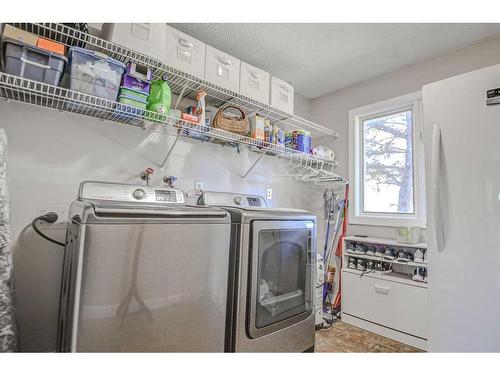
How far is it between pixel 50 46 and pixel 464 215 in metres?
2.35

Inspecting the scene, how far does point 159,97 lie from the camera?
1.68m

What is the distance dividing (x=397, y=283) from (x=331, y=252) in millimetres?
826

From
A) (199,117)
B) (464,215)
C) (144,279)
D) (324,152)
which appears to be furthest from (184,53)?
(464,215)

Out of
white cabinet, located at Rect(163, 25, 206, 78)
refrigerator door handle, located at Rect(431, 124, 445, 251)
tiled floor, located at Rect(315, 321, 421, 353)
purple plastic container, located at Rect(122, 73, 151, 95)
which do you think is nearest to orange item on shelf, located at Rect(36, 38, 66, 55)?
purple plastic container, located at Rect(122, 73, 151, 95)

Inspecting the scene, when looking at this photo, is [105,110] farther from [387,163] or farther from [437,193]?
[387,163]

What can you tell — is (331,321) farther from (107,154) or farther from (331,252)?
(107,154)

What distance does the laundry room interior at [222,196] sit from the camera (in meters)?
1.18

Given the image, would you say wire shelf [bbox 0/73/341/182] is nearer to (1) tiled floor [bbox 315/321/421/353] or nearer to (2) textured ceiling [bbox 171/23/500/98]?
(2) textured ceiling [bbox 171/23/500/98]

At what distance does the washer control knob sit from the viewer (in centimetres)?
161

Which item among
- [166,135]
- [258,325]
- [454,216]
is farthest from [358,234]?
[166,135]

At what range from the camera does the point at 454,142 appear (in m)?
1.51

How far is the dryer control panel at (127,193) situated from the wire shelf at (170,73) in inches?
29.3

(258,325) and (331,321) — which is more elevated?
(258,325)

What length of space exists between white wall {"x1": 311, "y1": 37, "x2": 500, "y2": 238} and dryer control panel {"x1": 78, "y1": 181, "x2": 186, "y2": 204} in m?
2.11
